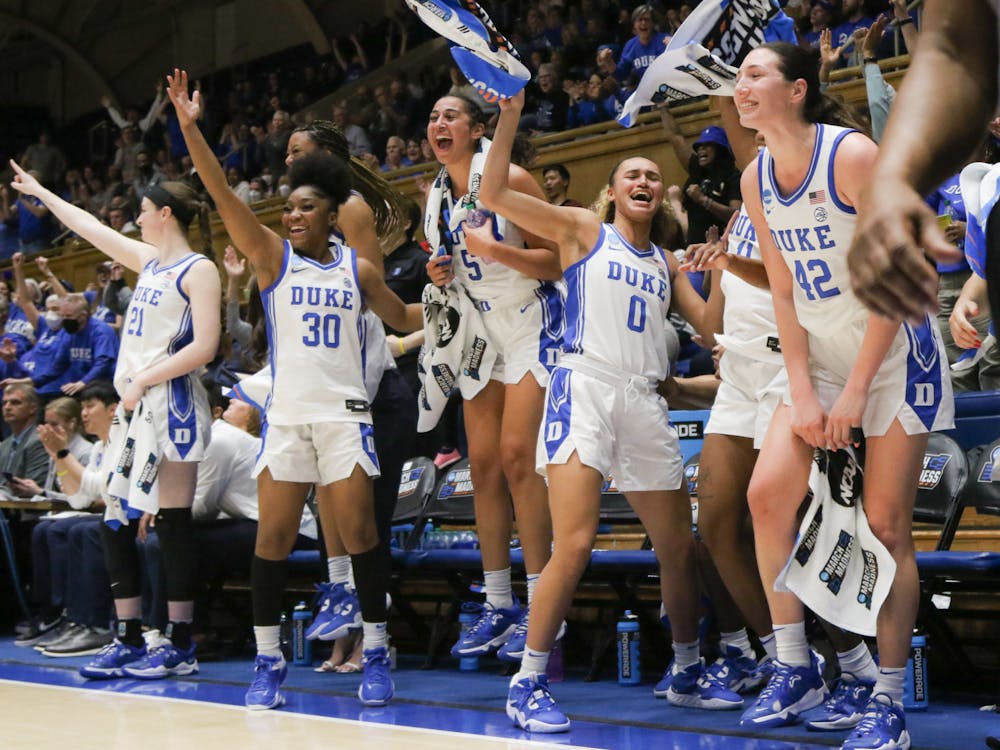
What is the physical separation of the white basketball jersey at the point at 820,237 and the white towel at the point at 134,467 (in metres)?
2.91

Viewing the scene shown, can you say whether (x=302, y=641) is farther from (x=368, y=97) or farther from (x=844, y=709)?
(x=368, y=97)

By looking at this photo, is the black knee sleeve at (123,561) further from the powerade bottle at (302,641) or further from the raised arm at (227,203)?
the raised arm at (227,203)

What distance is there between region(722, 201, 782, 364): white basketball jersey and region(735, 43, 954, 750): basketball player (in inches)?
17.7

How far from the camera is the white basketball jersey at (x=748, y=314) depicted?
161 inches

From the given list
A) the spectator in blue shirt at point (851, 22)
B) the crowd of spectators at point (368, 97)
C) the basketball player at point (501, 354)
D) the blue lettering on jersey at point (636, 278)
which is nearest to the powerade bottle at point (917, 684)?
the basketball player at point (501, 354)

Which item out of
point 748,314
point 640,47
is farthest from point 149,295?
point 640,47

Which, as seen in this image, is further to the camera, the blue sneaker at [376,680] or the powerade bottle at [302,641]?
the powerade bottle at [302,641]

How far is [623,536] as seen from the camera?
5.72 metres

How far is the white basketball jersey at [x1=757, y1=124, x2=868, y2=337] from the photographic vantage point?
3.43 meters

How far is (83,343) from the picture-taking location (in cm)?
952

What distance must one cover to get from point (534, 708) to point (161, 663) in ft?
6.91

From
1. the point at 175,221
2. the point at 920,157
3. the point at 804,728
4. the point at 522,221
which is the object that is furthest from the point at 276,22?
the point at 920,157

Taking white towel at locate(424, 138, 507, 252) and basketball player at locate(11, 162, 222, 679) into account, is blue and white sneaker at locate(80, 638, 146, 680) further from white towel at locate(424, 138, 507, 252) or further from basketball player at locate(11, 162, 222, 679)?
white towel at locate(424, 138, 507, 252)

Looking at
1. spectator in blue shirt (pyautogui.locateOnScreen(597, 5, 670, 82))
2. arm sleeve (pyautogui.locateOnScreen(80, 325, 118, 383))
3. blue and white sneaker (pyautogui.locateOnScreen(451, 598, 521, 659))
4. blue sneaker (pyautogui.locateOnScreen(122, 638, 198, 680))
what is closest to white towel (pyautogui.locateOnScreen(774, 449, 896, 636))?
blue and white sneaker (pyautogui.locateOnScreen(451, 598, 521, 659))
